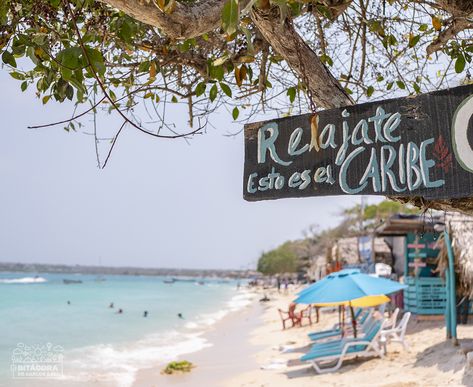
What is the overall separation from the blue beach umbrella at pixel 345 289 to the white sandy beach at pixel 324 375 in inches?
43.7

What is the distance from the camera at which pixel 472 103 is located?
5.50 feet

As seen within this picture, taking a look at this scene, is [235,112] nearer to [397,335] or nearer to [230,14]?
[230,14]

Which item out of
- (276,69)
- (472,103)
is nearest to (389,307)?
(276,69)

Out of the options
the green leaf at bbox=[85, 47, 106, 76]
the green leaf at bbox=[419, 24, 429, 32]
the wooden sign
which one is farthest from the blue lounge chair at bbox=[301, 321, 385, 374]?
the green leaf at bbox=[85, 47, 106, 76]

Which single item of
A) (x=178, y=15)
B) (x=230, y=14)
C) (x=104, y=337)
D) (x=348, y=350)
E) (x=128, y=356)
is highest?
(x=178, y=15)

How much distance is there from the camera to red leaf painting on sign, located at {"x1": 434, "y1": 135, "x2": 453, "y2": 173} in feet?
5.58

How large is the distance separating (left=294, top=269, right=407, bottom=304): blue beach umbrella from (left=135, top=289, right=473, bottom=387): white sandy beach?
1.11m

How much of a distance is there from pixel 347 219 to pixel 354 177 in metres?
42.5

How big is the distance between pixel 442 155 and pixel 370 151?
25 cm

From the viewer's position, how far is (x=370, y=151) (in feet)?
6.11

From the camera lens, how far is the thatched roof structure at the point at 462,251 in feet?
28.1

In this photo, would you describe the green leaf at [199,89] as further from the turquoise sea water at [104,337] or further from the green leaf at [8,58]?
the turquoise sea water at [104,337]

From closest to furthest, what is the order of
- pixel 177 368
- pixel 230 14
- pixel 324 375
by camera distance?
pixel 230 14
pixel 324 375
pixel 177 368

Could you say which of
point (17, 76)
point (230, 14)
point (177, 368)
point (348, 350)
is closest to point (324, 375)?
point (348, 350)
